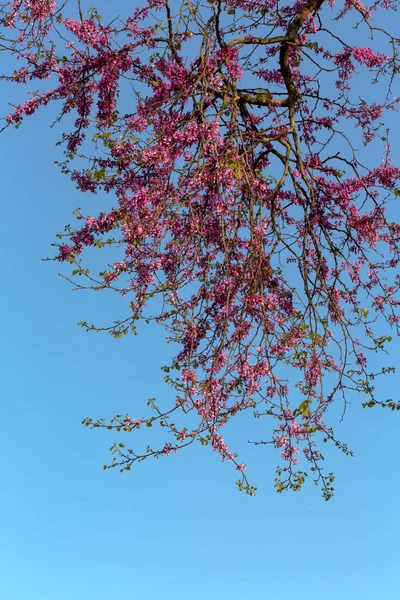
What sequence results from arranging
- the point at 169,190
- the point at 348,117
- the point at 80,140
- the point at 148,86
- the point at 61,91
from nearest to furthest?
1. the point at 169,190
2. the point at 148,86
3. the point at 61,91
4. the point at 80,140
5. the point at 348,117

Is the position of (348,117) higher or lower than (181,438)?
higher

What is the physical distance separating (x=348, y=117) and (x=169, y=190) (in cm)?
349

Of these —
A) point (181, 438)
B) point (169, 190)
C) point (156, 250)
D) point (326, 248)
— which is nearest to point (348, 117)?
point (326, 248)

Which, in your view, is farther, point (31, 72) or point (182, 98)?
point (31, 72)

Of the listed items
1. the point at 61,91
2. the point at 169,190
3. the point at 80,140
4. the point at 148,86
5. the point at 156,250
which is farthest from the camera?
the point at 80,140

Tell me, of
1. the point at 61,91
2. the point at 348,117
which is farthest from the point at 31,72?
the point at 348,117

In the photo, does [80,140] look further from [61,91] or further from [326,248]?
[326,248]

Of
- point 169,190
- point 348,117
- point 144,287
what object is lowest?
point 144,287

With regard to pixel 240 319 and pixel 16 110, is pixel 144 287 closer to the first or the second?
pixel 240 319

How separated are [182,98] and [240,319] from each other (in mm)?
2143

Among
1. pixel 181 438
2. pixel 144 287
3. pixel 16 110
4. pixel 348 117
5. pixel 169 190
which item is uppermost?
pixel 348 117

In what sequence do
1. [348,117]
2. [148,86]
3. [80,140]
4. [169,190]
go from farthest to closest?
[348,117] < [80,140] < [148,86] < [169,190]

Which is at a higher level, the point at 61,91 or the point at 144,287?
the point at 61,91

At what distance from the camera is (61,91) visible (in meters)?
6.45
